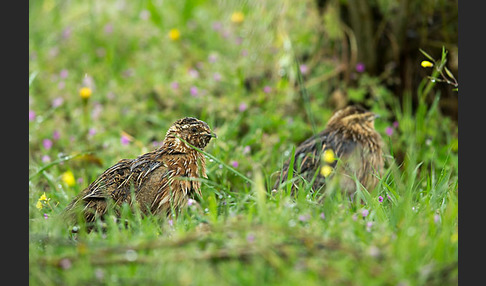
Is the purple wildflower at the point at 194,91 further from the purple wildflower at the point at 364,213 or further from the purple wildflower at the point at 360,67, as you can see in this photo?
the purple wildflower at the point at 364,213

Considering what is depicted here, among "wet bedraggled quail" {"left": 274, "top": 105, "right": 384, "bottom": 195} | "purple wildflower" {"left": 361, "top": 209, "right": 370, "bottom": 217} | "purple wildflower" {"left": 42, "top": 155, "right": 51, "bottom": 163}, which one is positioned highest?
"purple wildflower" {"left": 42, "top": 155, "right": 51, "bottom": 163}

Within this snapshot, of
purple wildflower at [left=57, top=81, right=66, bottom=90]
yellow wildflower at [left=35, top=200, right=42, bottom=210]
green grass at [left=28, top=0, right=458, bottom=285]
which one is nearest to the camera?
green grass at [left=28, top=0, right=458, bottom=285]

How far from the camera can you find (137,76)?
8.98m

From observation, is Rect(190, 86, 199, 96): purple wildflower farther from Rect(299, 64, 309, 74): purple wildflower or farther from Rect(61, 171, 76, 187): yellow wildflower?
Rect(61, 171, 76, 187): yellow wildflower

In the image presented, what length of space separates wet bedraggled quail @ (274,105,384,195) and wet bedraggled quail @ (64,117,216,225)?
975 millimetres

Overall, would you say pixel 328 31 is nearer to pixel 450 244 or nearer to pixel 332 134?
pixel 332 134

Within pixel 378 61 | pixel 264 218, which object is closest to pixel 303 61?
pixel 378 61

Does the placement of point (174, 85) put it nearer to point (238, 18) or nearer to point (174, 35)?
point (174, 35)

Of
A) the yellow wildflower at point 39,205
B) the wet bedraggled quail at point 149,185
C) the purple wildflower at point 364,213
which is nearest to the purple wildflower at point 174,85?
the wet bedraggled quail at point 149,185

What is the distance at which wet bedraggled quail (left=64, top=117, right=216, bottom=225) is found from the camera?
190 inches

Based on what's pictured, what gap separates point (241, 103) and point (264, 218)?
408cm

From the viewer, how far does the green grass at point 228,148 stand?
123 inches

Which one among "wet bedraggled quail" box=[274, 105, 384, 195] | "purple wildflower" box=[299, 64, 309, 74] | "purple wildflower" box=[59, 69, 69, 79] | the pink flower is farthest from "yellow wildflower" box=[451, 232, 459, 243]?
the pink flower

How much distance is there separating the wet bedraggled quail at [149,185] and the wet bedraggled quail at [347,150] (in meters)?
0.97
